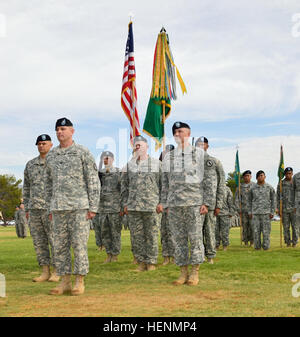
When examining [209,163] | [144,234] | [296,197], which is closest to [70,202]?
[209,163]

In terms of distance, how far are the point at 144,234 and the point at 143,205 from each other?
0.54 meters

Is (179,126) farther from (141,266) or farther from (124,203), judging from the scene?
(141,266)

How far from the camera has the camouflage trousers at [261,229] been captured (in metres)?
11.9

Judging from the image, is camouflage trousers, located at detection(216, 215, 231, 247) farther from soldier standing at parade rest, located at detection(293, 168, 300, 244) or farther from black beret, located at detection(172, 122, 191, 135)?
black beret, located at detection(172, 122, 191, 135)

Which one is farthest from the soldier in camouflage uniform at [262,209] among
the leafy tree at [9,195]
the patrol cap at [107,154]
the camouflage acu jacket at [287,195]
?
the leafy tree at [9,195]

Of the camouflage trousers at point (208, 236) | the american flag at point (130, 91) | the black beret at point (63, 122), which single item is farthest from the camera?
the american flag at point (130, 91)

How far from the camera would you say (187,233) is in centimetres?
638

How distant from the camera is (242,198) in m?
14.9

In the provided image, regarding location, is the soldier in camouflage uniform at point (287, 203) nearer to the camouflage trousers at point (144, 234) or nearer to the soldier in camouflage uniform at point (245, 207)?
the soldier in camouflage uniform at point (245, 207)

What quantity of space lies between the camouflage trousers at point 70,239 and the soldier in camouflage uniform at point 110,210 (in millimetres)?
3279

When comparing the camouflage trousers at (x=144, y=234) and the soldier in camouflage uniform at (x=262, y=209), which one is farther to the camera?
the soldier in camouflage uniform at (x=262, y=209)

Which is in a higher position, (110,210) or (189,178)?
(189,178)

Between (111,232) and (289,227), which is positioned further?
(289,227)

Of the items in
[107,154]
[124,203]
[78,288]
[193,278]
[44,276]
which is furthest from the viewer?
[107,154]
